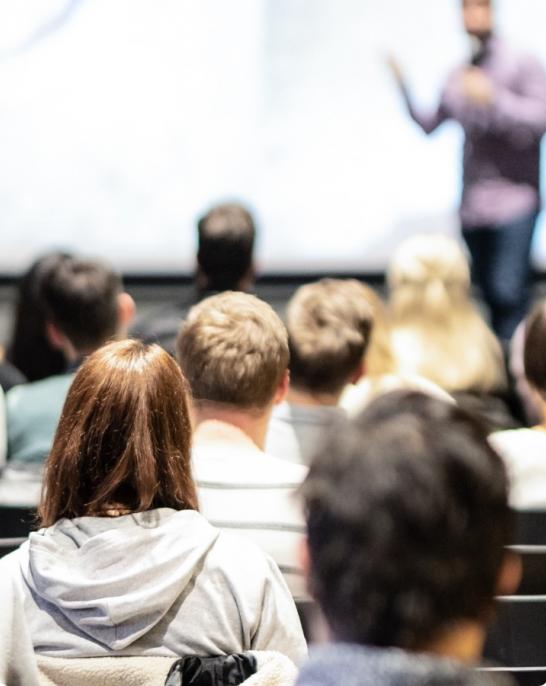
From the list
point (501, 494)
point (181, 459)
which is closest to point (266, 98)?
point (181, 459)

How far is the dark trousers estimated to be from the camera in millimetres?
5090

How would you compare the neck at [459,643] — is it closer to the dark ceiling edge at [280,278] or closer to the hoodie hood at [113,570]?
the hoodie hood at [113,570]

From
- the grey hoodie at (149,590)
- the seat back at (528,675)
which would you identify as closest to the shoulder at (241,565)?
the grey hoodie at (149,590)

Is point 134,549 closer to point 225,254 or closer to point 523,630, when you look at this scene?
point 523,630

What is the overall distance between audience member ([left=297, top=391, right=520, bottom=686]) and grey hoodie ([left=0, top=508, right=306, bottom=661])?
70 cm

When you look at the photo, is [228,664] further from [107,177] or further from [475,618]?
[107,177]

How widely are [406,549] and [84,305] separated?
2.44 meters

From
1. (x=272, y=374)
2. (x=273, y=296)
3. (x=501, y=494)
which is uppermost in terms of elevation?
(x=501, y=494)

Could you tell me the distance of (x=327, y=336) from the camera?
299 cm

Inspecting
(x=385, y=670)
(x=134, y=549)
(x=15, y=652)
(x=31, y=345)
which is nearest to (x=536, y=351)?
(x=134, y=549)

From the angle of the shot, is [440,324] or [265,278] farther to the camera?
[265,278]

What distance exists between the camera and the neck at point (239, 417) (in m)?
2.36

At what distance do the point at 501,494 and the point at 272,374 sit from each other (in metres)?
1.43

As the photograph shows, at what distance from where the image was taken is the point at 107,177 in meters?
6.08
